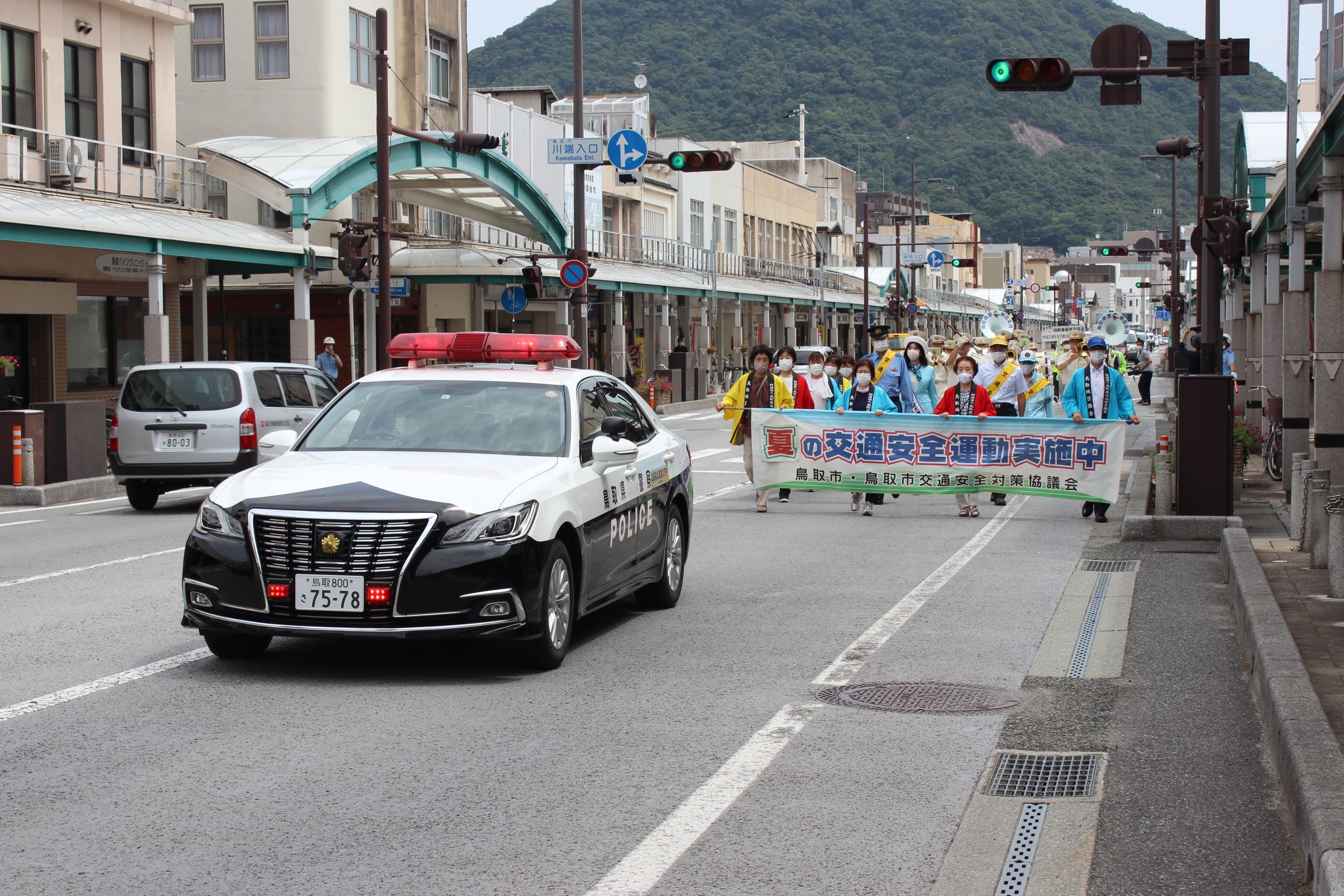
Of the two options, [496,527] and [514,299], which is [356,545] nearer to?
[496,527]

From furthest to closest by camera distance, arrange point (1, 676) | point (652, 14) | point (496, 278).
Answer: point (652, 14) < point (496, 278) < point (1, 676)

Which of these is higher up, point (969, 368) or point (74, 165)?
point (74, 165)

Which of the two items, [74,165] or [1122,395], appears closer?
[1122,395]

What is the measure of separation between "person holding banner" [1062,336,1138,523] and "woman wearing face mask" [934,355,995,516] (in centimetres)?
88

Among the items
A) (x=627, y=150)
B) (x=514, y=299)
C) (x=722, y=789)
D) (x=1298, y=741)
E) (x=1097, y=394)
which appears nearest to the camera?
(x=1298, y=741)

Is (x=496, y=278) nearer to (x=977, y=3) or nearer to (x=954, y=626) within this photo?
(x=954, y=626)

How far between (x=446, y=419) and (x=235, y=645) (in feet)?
5.64

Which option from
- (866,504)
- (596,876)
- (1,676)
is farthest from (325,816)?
(866,504)

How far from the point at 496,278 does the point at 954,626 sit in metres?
29.4

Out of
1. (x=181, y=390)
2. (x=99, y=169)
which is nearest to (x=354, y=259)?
(x=99, y=169)

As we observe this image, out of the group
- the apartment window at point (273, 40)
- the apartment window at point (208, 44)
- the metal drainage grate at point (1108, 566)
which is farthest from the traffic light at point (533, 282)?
the metal drainage grate at point (1108, 566)

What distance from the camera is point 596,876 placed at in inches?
191

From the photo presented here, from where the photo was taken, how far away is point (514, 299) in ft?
121

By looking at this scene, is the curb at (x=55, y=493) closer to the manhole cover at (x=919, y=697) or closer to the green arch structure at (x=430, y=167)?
the green arch structure at (x=430, y=167)
